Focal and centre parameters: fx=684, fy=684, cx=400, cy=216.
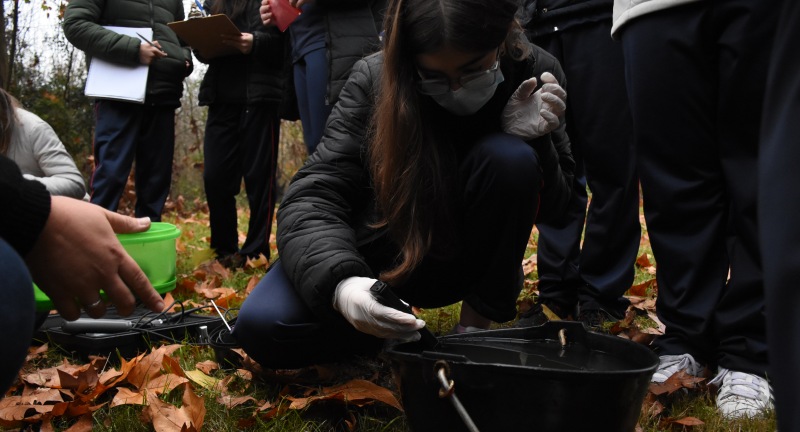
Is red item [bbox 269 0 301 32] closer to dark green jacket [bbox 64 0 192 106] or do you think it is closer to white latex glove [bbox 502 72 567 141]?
dark green jacket [bbox 64 0 192 106]

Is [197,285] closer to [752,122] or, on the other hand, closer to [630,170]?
[630,170]

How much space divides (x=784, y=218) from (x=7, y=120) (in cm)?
284

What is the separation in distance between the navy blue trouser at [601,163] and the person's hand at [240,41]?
61.3 inches

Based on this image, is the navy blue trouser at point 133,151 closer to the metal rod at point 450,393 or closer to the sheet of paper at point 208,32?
the sheet of paper at point 208,32

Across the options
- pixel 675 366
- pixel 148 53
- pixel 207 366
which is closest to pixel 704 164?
pixel 675 366

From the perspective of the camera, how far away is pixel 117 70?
3.60 metres

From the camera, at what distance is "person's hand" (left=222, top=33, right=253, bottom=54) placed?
3432 mm

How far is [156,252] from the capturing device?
9.09ft

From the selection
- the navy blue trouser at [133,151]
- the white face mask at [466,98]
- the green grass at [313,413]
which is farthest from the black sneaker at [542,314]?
the navy blue trouser at [133,151]

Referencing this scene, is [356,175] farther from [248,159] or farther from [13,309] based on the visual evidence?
[248,159]

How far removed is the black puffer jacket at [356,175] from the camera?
67.4 inches

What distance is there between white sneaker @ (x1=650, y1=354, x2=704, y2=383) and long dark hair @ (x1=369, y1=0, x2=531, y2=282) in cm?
71

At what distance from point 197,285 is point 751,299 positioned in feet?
7.83

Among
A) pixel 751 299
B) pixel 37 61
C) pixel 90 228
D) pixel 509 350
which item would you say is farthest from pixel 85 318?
pixel 37 61
